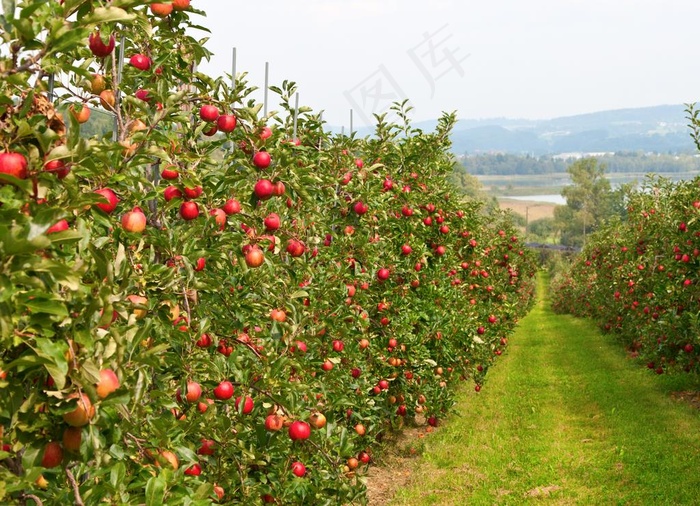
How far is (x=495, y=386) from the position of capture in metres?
14.1

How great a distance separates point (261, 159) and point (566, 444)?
25.7 feet

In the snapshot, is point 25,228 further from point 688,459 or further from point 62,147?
point 688,459

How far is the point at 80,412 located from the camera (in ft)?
5.97

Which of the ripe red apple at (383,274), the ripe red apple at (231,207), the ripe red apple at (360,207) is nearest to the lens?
the ripe red apple at (231,207)

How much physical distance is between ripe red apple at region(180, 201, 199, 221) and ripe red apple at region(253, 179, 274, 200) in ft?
1.49

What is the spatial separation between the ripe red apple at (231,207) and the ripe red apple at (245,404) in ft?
3.24

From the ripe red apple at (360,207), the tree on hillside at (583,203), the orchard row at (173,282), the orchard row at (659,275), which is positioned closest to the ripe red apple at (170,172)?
the orchard row at (173,282)

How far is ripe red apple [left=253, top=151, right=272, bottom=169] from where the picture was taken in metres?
3.69

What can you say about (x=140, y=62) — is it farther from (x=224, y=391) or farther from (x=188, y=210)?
(x=224, y=391)

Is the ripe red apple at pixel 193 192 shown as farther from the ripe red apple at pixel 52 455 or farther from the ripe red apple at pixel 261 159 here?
the ripe red apple at pixel 52 455

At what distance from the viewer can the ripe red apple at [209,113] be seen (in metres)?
3.79

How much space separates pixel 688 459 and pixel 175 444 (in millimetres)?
8107

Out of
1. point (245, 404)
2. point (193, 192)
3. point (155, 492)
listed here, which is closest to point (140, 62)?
point (193, 192)

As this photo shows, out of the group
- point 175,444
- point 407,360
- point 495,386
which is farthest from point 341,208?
point 495,386
